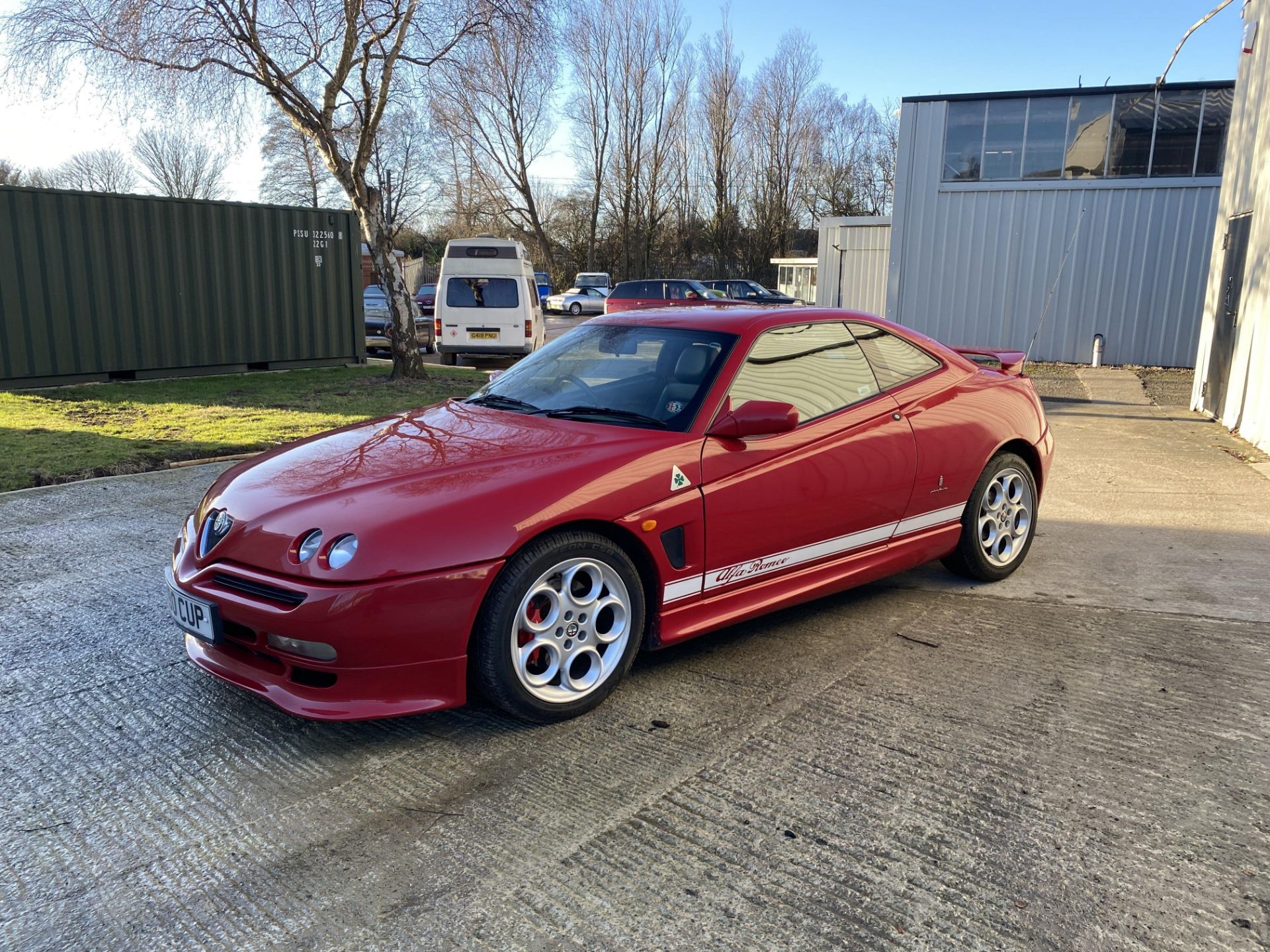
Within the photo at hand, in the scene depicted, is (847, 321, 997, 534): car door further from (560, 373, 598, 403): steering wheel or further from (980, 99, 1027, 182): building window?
(980, 99, 1027, 182): building window

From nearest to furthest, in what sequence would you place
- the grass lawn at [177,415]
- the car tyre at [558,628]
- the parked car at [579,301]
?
the car tyre at [558,628] < the grass lawn at [177,415] < the parked car at [579,301]

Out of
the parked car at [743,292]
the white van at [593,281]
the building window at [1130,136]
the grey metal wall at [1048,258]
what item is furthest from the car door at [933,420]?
the white van at [593,281]

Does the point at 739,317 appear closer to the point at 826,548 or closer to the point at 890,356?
the point at 890,356

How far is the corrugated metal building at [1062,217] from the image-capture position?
17.8 metres

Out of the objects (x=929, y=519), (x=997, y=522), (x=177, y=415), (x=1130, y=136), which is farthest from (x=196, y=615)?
(x=1130, y=136)

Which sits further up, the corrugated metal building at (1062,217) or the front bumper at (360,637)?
the corrugated metal building at (1062,217)

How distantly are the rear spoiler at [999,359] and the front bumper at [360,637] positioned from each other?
370 centimetres

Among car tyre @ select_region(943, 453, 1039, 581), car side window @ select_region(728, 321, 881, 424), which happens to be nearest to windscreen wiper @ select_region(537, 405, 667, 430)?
car side window @ select_region(728, 321, 881, 424)

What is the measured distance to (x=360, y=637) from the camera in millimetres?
2836

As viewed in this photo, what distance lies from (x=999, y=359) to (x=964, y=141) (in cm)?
1545

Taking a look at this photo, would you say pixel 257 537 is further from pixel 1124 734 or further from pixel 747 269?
pixel 747 269

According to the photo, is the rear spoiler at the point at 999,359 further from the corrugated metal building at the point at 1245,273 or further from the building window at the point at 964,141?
the building window at the point at 964,141

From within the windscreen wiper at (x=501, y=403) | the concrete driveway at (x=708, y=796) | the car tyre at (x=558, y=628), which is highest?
the windscreen wiper at (x=501, y=403)

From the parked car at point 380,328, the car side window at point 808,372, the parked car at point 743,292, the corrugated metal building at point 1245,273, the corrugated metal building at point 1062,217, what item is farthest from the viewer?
the parked car at point 743,292
